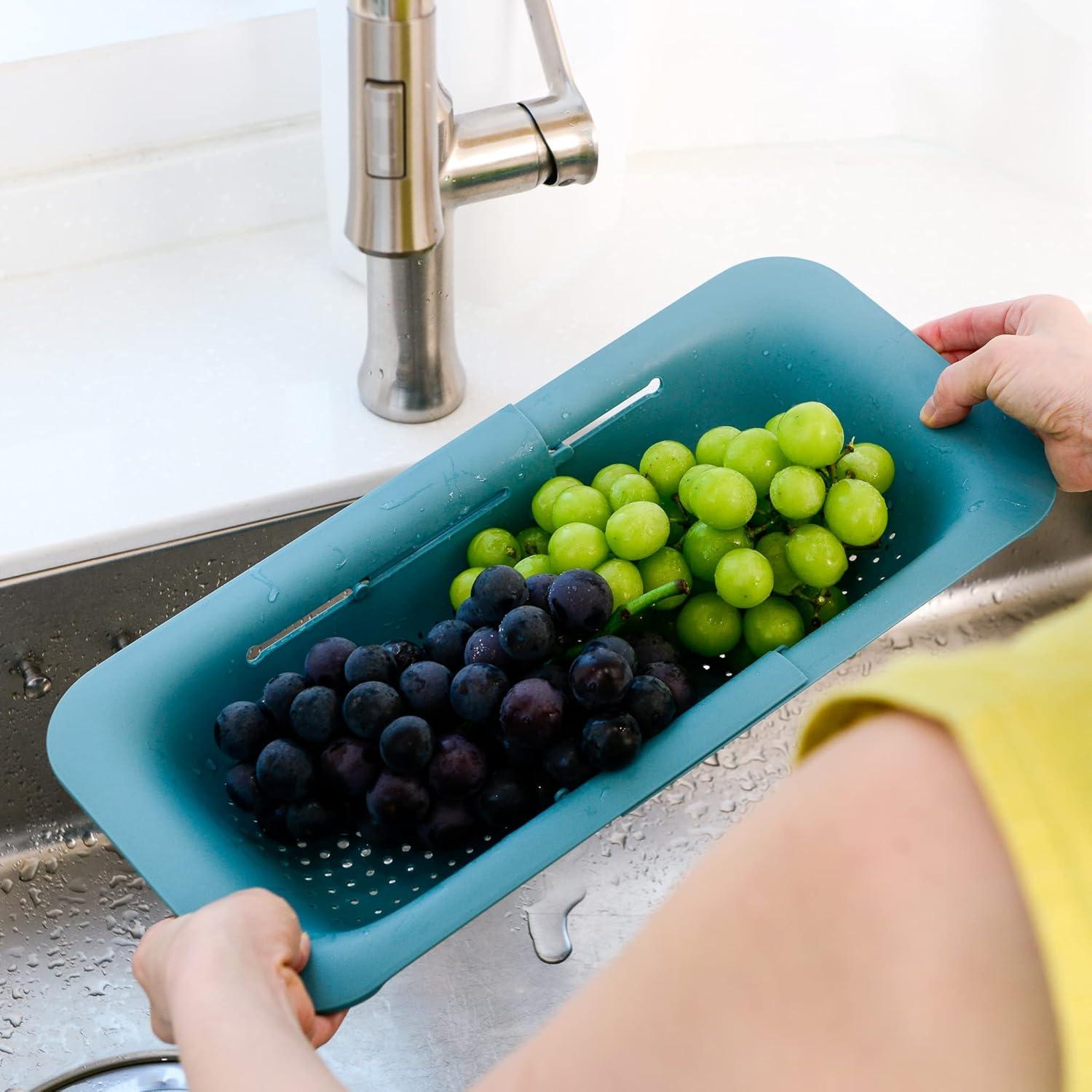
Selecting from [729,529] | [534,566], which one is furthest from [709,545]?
[534,566]

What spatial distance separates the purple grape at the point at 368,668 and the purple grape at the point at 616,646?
0.41 feet

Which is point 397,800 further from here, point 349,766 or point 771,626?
point 771,626

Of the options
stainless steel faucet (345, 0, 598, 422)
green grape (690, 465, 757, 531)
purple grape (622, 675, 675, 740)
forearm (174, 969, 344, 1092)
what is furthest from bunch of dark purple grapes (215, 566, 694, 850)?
stainless steel faucet (345, 0, 598, 422)

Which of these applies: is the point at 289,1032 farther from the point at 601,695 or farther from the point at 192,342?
the point at 192,342

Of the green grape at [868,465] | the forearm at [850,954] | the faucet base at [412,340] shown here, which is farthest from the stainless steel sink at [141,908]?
the forearm at [850,954]

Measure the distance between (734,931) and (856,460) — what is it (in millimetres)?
571

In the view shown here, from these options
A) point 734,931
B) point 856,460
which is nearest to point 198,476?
point 856,460

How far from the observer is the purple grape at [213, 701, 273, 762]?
2.36 feet

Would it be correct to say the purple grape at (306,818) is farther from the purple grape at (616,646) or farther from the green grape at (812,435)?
the green grape at (812,435)

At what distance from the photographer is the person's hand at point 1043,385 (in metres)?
0.76

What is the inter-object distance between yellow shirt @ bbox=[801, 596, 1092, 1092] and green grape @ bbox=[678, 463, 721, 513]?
51 centimetres

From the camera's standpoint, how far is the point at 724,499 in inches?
30.2

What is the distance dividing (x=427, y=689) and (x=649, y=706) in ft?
0.45

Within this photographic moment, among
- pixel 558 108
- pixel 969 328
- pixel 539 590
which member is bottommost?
pixel 539 590
